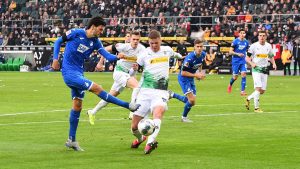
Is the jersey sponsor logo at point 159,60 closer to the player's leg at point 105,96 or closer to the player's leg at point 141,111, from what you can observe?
the player's leg at point 141,111

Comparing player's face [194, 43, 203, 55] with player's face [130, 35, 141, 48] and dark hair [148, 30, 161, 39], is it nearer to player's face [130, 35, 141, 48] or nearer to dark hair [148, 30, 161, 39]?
player's face [130, 35, 141, 48]

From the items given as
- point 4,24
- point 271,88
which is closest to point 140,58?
point 271,88

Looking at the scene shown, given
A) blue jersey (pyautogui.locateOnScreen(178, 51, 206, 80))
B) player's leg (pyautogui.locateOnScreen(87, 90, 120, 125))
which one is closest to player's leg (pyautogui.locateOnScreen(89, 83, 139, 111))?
player's leg (pyautogui.locateOnScreen(87, 90, 120, 125))

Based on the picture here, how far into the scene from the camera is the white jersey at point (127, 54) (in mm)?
24406

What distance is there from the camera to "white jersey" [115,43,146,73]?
24.4 meters

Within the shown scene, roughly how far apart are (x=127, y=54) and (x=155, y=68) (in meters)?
7.48

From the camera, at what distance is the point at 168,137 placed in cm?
1953

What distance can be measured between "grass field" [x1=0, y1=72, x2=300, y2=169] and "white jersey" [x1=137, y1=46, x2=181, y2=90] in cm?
135

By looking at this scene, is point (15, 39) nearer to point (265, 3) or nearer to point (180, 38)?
point (180, 38)

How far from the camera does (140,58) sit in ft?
56.5

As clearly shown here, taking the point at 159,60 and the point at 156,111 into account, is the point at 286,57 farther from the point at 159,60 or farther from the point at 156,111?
the point at 156,111

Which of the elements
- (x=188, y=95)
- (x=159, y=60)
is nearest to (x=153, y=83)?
(x=159, y=60)

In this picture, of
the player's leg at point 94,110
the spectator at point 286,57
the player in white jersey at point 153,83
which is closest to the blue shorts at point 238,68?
the spectator at point 286,57

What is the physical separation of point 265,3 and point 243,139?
1789 inches
